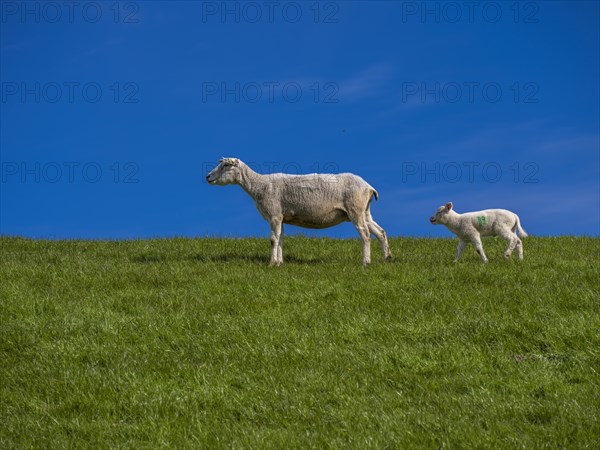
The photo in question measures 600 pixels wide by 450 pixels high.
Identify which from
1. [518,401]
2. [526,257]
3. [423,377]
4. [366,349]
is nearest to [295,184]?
[526,257]

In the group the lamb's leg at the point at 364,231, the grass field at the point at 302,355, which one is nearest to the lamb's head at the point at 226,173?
the grass field at the point at 302,355

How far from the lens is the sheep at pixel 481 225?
1906 cm

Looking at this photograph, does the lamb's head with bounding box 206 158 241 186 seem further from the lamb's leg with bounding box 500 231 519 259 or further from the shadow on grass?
the lamb's leg with bounding box 500 231 519 259

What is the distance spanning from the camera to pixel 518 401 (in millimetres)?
9750

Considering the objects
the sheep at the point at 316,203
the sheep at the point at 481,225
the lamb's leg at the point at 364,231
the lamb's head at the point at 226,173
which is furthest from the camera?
the lamb's head at the point at 226,173

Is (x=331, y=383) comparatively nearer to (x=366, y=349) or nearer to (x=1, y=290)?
(x=366, y=349)

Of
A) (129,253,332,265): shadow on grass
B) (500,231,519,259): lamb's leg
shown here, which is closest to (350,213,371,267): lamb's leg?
(129,253,332,265): shadow on grass

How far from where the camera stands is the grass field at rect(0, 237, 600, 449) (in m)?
9.15

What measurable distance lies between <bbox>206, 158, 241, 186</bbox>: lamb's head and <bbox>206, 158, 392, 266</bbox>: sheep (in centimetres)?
84

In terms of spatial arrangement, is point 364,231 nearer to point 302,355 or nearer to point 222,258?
point 222,258

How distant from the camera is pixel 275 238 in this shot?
18.9 m

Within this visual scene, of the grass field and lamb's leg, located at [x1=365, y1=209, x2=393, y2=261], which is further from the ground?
lamb's leg, located at [x1=365, y1=209, x2=393, y2=261]

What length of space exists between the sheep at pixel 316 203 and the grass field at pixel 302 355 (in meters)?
1.10

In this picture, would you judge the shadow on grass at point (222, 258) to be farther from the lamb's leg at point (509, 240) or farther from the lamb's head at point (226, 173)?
the lamb's leg at point (509, 240)
